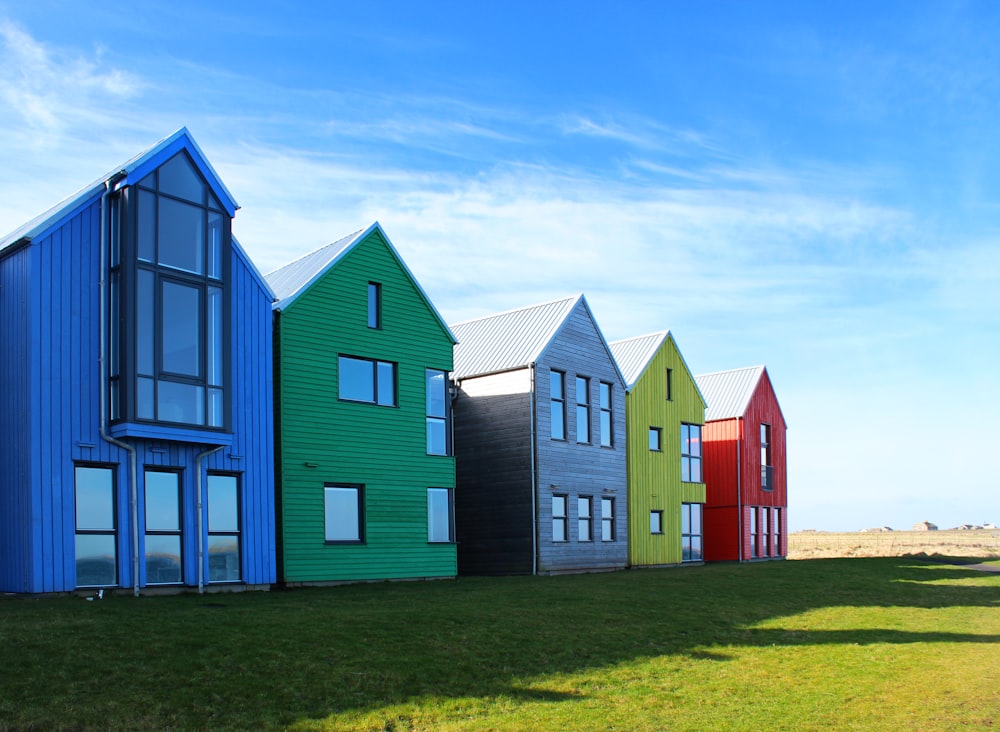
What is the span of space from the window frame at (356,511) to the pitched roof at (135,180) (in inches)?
275

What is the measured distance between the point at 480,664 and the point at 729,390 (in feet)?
106

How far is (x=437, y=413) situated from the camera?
2698 centimetres

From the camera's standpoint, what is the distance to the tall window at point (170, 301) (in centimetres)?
1883

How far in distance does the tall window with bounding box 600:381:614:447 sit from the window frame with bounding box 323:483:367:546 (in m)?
10.9

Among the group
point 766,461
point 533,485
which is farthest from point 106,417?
point 766,461

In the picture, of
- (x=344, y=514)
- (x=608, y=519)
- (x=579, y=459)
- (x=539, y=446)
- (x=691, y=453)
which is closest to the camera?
(x=344, y=514)

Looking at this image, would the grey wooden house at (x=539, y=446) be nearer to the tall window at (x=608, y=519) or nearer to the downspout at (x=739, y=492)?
the tall window at (x=608, y=519)

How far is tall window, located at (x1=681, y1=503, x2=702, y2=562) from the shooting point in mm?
37500

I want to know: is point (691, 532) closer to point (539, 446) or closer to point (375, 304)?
point (539, 446)

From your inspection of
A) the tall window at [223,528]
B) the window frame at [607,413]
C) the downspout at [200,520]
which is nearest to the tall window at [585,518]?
the window frame at [607,413]

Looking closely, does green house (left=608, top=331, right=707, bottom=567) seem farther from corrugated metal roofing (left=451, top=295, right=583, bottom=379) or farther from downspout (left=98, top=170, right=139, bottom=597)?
downspout (left=98, top=170, right=139, bottom=597)

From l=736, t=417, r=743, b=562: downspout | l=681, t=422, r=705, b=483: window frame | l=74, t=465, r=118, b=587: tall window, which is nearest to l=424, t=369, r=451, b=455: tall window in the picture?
l=74, t=465, r=118, b=587: tall window

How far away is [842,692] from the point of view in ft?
41.9

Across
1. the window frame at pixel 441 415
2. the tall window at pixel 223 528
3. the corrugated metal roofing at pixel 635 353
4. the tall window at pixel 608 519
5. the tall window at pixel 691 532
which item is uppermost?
the corrugated metal roofing at pixel 635 353
